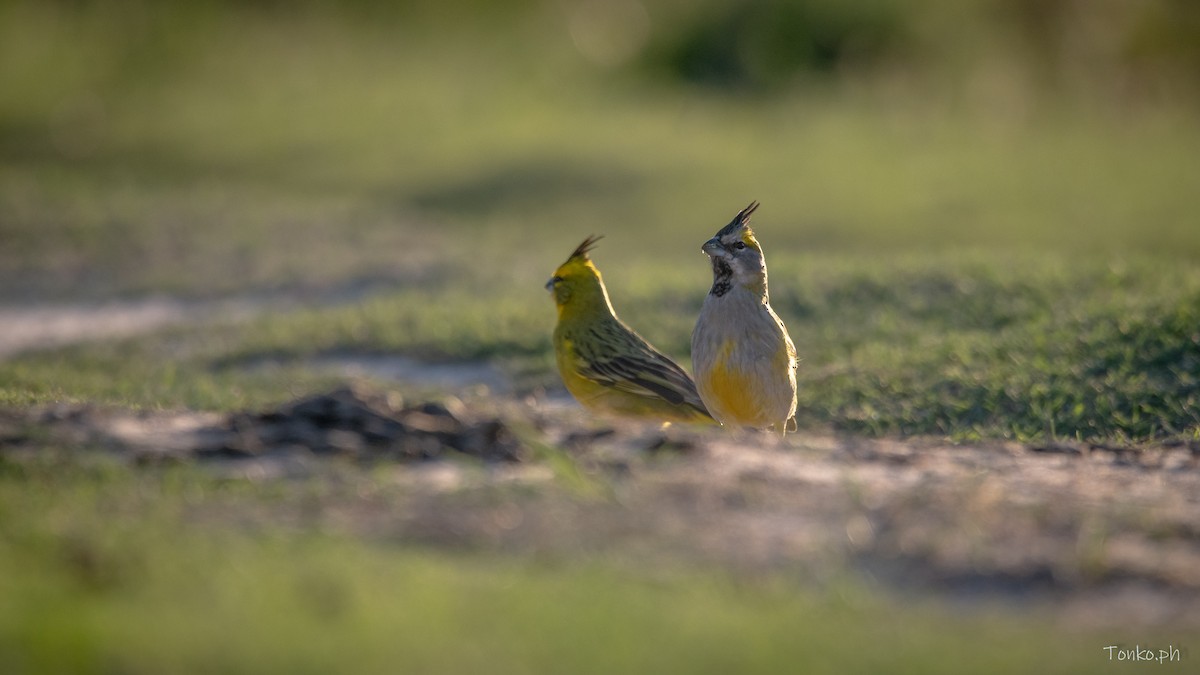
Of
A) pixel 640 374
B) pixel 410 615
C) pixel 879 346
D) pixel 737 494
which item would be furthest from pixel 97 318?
pixel 410 615

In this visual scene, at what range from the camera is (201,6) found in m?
22.5

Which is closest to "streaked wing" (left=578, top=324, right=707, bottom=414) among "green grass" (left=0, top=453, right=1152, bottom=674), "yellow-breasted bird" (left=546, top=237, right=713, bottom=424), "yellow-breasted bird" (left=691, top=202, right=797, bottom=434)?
"yellow-breasted bird" (left=546, top=237, right=713, bottom=424)

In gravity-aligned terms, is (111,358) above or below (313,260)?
below

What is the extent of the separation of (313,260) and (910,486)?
9184 mm

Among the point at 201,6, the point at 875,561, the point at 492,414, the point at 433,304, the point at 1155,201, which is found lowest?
the point at 875,561

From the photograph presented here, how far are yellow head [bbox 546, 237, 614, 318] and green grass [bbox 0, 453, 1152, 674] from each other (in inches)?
111

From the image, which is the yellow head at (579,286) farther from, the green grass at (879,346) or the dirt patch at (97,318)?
the dirt patch at (97,318)

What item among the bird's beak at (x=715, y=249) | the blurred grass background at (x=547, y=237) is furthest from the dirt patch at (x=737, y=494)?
the bird's beak at (x=715, y=249)

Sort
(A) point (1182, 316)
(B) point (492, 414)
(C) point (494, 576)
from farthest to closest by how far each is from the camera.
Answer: (A) point (1182, 316) → (B) point (492, 414) → (C) point (494, 576)

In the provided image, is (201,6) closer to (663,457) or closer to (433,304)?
(433,304)

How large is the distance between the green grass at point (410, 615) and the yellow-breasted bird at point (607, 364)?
242 cm

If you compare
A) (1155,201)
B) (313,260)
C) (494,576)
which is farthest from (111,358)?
(1155,201)

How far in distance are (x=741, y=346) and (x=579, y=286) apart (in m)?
1.10

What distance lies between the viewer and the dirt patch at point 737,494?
14.3 ft
